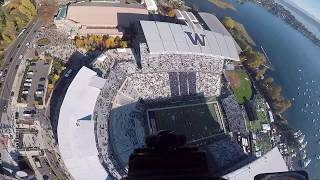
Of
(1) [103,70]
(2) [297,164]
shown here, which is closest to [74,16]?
(1) [103,70]

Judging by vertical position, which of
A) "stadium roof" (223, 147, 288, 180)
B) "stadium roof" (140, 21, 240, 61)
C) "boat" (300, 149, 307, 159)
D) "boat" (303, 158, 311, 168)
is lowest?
"boat" (303, 158, 311, 168)

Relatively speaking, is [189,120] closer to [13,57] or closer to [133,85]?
[133,85]

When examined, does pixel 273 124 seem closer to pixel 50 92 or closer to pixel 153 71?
pixel 153 71

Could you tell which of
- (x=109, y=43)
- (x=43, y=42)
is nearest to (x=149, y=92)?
(x=109, y=43)

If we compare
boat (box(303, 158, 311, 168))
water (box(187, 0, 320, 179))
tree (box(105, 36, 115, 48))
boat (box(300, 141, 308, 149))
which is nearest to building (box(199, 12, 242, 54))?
water (box(187, 0, 320, 179))

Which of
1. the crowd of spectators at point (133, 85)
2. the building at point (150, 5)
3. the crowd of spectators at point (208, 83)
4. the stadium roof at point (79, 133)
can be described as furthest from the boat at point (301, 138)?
the stadium roof at point (79, 133)

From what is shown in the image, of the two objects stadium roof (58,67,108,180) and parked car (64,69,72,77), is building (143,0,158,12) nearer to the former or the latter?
parked car (64,69,72,77)
